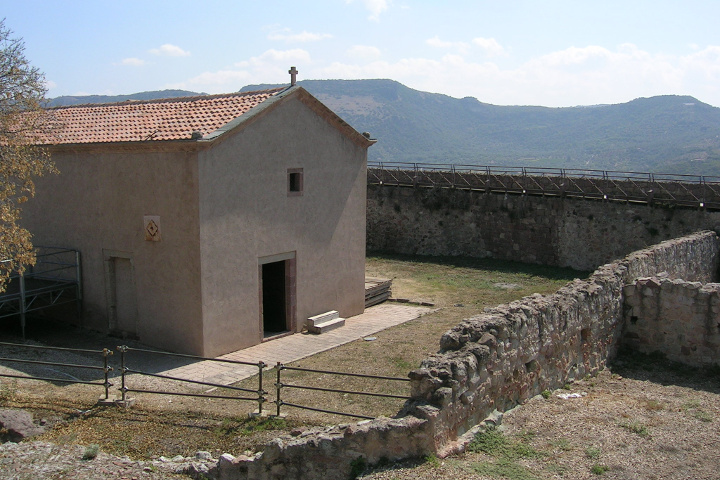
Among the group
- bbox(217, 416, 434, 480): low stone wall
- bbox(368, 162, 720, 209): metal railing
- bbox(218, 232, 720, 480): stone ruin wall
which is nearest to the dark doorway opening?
bbox(218, 232, 720, 480): stone ruin wall

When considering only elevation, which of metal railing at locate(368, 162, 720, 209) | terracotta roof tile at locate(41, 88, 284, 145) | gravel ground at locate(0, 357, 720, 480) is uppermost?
terracotta roof tile at locate(41, 88, 284, 145)

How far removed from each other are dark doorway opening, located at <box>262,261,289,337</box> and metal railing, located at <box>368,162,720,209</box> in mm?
13886

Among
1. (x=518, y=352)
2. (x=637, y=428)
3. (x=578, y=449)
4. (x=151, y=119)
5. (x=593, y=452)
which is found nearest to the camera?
(x=593, y=452)

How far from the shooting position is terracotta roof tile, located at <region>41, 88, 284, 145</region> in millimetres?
16156

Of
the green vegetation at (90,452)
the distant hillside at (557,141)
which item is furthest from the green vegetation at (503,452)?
the distant hillside at (557,141)

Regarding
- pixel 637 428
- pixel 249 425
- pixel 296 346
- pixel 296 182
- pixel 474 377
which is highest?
pixel 296 182

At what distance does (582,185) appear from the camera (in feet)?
90.8

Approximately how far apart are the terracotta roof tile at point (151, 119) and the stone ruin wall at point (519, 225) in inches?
566

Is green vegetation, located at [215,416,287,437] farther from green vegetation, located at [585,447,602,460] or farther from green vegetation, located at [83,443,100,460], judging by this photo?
green vegetation, located at [585,447,602,460]

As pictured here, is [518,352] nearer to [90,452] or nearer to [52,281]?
[90,452]

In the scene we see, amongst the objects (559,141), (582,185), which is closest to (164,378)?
(582,185)

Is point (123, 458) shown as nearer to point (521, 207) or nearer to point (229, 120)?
point (229, 120)

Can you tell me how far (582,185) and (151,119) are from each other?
58.7ft

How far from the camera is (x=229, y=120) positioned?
16.2 metres
